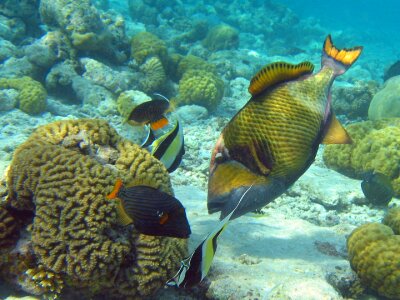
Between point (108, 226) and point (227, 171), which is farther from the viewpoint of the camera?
point (108, 226)

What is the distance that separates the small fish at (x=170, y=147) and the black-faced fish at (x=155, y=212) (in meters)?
0.75

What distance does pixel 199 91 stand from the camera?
351 inches

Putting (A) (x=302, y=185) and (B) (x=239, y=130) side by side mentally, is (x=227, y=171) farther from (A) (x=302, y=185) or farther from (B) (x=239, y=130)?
(A) (x=302, y=185)

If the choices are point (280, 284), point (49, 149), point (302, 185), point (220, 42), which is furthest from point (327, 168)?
point (220, 42)

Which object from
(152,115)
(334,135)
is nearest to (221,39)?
(152,115)

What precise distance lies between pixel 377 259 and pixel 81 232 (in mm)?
2652

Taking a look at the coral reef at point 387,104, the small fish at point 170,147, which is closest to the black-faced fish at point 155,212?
the small fish at point 170,147

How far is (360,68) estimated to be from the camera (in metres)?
18.1

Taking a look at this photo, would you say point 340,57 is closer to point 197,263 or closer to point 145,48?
point 197,263

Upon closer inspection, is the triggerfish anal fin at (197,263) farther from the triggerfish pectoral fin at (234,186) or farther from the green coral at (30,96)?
the green coral at (30,96)

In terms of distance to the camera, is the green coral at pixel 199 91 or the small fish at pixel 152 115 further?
the green coral at pixel 199 91

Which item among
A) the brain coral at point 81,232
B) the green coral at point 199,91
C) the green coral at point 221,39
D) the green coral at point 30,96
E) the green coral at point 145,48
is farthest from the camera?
the green coral at point 221,39

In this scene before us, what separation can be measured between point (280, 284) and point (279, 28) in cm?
2217

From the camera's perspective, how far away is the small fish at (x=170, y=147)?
2.59m
